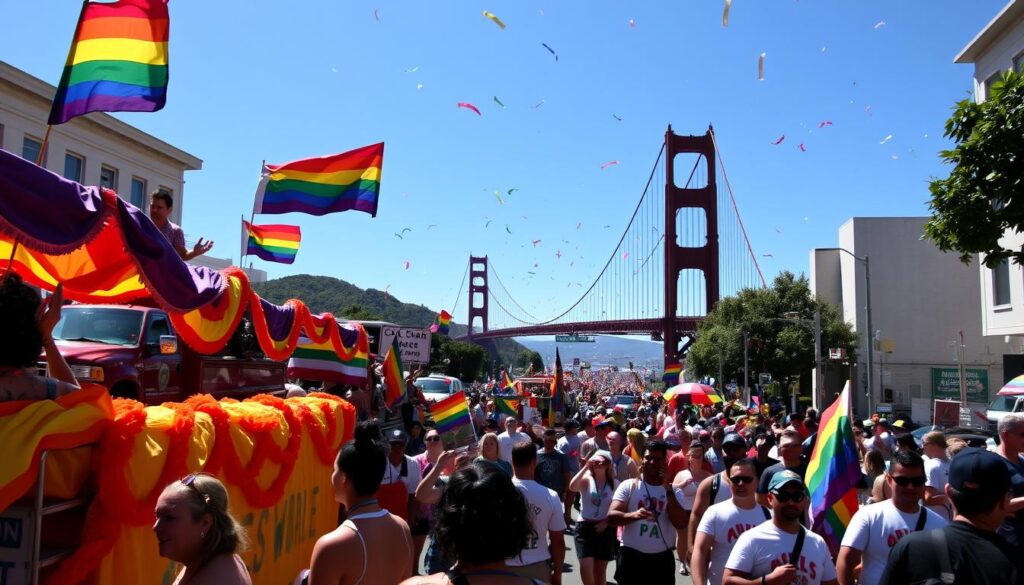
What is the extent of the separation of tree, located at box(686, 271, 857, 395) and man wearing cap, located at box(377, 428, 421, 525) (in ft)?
121

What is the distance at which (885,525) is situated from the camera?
14.3 feet

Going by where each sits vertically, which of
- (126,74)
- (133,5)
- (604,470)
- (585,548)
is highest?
(133,5)

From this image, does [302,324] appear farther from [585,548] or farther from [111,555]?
[111,555]

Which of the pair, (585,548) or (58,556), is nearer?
(58,556)

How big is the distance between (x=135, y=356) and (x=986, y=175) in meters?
11.4

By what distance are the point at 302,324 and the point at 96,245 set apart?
9.64 feet

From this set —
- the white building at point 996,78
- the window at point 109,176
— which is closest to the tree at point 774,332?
the white building at point 996,78

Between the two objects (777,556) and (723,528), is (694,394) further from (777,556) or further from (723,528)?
(777,556)

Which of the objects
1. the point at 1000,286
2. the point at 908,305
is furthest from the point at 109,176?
the point at 908,305

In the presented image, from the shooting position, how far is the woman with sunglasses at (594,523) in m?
6.45

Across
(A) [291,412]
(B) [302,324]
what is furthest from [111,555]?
(B) [302,324]

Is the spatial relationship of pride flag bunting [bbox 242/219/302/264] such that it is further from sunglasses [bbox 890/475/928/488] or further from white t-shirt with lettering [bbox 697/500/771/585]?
sunglasses [bbox 890/475/928/488]

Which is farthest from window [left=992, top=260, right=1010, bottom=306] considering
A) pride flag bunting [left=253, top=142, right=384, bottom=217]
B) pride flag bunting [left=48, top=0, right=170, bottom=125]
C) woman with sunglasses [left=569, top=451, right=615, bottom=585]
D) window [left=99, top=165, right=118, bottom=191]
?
window [left=99, top=165, right=118, bottom=191]

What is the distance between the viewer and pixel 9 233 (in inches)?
145
